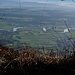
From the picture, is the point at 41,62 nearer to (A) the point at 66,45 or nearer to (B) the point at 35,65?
(B) the point at 35,65

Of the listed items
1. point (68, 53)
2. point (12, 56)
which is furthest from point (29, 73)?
point (68, 53)

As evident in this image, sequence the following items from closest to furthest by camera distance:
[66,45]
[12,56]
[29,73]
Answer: [29,73], [12,56], [66,45]

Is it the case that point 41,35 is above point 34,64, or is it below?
below

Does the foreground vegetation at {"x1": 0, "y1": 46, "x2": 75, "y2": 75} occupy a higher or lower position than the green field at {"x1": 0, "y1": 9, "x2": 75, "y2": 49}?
higher

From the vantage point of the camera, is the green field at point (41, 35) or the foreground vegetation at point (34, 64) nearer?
the foreground vegetation at point (34, 64)

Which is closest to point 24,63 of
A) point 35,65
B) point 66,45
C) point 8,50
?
point 35,65

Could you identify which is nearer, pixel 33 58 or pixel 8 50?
pixel 33 58

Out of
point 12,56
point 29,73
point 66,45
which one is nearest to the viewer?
point 29,73

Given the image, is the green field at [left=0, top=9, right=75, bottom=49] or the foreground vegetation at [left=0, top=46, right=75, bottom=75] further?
the green field at [left=0, top=9, right=75, bottom=49]

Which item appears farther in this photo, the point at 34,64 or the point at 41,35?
the point at 41,35

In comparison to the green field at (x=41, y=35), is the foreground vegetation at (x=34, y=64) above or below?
above
